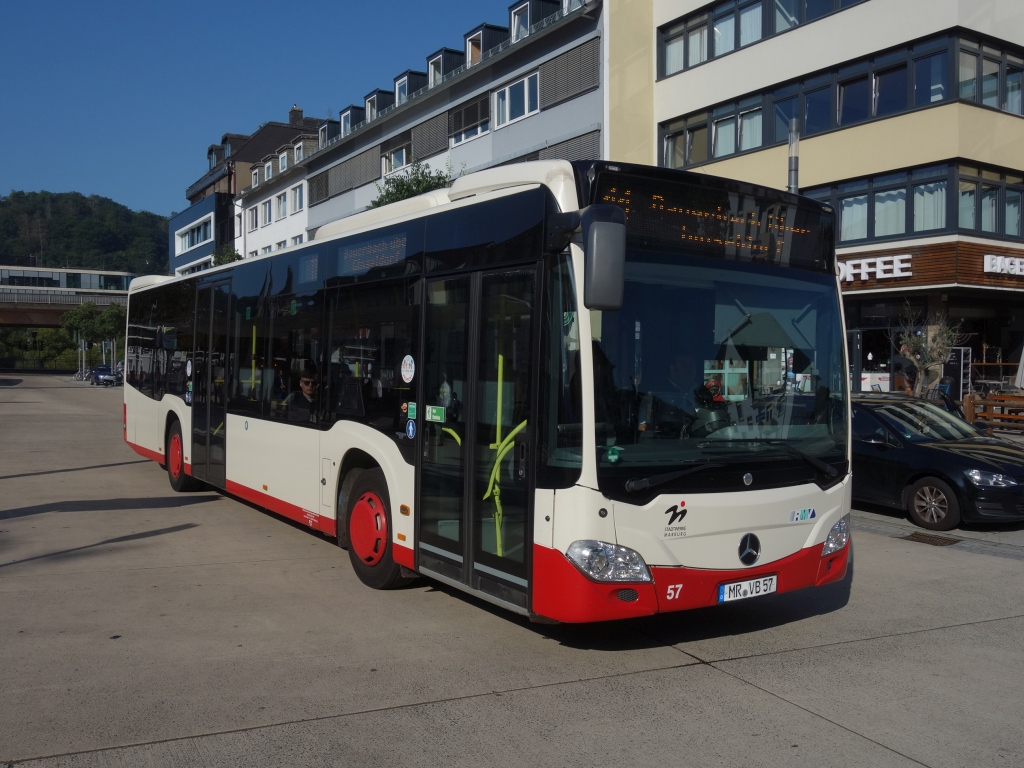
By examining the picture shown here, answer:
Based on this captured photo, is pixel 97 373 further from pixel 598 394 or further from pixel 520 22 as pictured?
pixel 598 394

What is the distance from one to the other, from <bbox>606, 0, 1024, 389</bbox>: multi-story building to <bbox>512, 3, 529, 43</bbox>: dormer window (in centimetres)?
687

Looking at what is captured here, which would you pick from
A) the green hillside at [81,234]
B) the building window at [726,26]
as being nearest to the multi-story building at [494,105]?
the building window at [726,26]

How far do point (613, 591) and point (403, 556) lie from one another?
2.19 m

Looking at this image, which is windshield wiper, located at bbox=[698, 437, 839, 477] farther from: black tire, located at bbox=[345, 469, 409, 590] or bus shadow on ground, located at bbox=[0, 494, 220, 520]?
bus shadow on ground, located at bbox=[0, 494, 220, 520]

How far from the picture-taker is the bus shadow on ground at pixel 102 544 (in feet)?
29.0

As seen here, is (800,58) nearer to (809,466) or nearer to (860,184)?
(860,184)

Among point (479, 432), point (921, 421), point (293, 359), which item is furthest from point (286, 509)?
point (921, 421)

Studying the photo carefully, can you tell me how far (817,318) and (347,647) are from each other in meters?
3.82

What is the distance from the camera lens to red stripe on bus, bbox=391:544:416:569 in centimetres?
711

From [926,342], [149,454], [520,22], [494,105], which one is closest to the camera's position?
[149,454]

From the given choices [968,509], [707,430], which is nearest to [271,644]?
[707,430]

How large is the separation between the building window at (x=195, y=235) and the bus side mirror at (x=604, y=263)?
2973 inches

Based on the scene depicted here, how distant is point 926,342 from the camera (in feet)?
82.5

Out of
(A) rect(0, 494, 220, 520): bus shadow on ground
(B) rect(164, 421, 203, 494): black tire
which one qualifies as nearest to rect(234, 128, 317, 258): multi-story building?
(B) rect(164, 421, 203, 494): black tire
